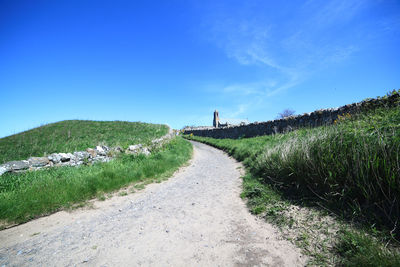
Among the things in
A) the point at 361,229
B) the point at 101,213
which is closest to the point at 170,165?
the point at 101,213

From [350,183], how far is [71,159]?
33.7ft

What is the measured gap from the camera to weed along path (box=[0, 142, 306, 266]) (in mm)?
2686

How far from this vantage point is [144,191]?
6191 millimetres

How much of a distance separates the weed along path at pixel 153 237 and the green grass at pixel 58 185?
18.4 inches

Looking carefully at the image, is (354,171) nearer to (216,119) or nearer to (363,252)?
(363,252)

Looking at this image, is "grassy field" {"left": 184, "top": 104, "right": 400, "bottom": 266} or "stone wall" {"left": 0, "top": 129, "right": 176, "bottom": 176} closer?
"grassy field" {"left": 184, "top": 104, "right": 400, "bottom": 266}

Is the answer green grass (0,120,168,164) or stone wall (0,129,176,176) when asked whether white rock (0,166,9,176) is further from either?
green grass (0,120,168,164)

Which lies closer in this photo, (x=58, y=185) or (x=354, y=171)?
(x=354, y=171)

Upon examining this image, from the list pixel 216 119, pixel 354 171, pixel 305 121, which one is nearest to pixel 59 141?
pixel 354 171

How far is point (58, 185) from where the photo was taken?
5398 mm

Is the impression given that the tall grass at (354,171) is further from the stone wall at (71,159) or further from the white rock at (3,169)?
the white rock at (3,169)

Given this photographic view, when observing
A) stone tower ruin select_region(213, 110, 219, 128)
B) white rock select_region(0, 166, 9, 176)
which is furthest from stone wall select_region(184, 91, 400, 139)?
stone tower ruin select_region(213, 110, 219, 128)

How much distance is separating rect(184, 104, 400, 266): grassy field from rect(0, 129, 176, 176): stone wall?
7647 millimetres

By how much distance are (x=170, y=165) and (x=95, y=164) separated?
374 cm
